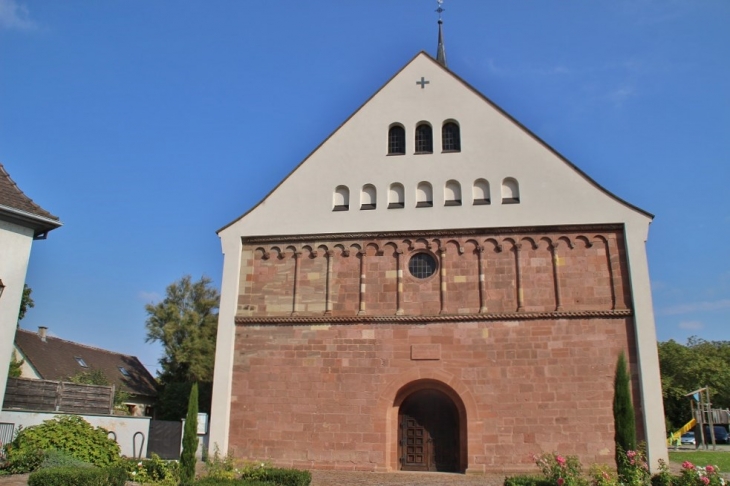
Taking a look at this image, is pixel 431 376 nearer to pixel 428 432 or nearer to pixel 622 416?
pixel 428 432

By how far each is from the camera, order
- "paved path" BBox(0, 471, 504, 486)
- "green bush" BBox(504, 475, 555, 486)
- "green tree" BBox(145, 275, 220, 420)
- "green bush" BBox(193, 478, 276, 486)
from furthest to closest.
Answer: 1. "green tree" BBox(145, 275, 220, 420)
2. "paved path" BBox(0, 471, 504, 486)
3. "green bush" BBox(504, 475, 555, 486)
4. "green bush" BBox(193, 478, 276, 486)

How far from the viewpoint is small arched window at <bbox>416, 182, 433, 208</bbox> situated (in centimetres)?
1917

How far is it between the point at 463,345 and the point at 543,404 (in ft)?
8.70

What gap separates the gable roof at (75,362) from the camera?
3538 centimetres

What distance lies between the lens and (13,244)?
17.1 meters

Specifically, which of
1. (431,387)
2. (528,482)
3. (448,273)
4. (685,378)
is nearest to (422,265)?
(448,273)

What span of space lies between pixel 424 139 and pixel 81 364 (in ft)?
97.2

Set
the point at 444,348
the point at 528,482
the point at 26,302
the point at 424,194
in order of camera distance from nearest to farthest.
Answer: the point at 528,482, the point at 444,348, the point at 424,194, the point at 26,302

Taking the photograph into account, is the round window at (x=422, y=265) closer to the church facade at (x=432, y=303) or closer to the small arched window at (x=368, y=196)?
the church facade at (x=432, y=303)

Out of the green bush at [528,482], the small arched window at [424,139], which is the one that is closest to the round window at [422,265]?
the small arched window at [424,139]

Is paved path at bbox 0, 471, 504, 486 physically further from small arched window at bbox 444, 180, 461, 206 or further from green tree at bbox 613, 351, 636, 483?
small arched window at bbox 444, 180, 461, 206

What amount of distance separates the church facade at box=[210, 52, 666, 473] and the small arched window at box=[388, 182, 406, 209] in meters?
0.05

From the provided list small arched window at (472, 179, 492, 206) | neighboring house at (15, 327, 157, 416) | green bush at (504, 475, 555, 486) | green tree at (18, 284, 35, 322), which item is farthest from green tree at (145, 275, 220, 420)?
green bush at (504, 475, 555, 486)

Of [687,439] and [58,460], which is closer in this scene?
[58,460]
